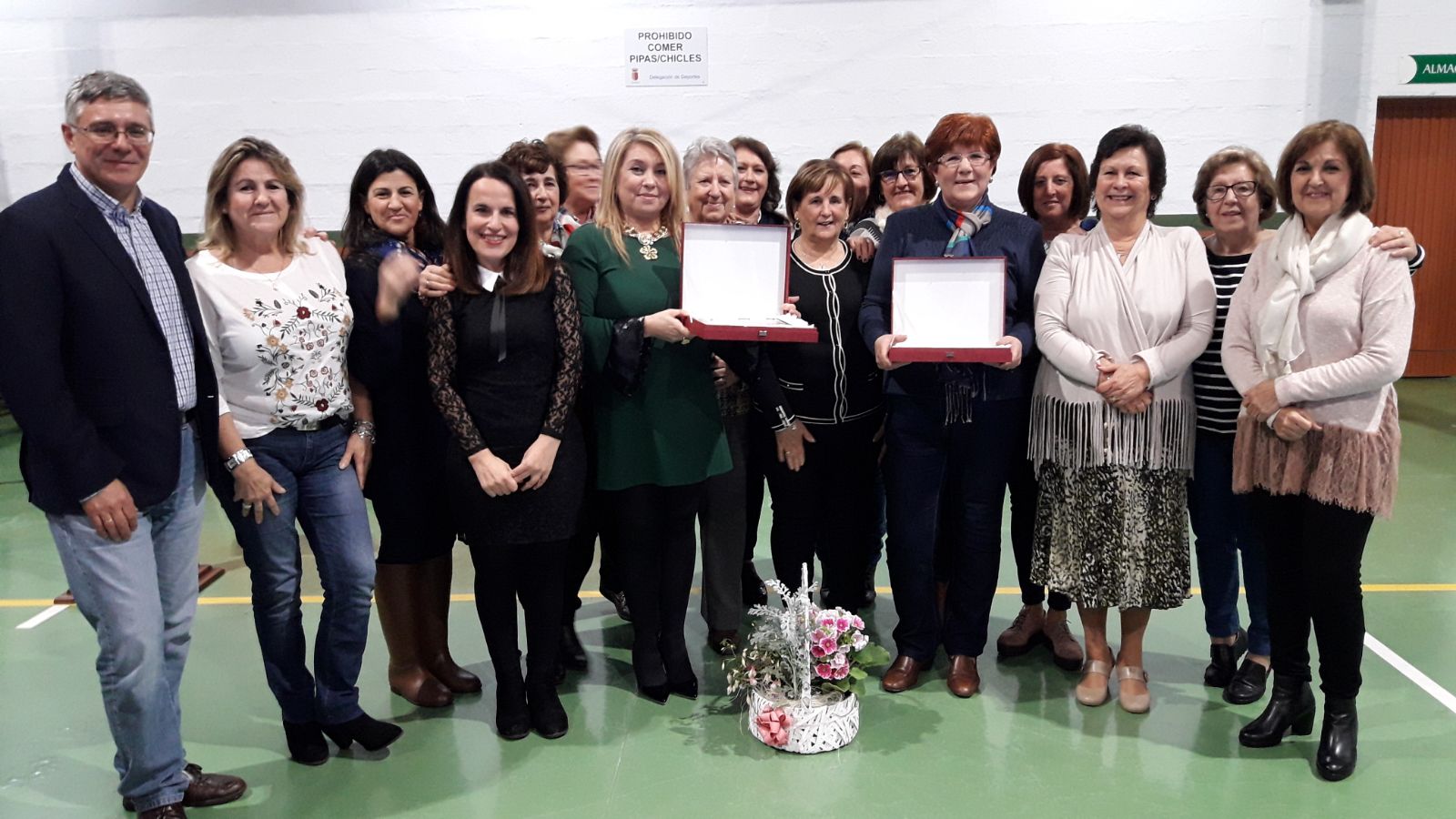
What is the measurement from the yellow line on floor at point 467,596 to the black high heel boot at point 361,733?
124 centimetres

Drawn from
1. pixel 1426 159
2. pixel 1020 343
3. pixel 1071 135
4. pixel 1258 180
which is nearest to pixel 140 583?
pixel 1020 343

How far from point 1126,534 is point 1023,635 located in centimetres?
71

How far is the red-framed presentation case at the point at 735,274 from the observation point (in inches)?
108

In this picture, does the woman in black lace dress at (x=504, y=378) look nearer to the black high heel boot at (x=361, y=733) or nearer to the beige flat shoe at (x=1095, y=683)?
the black high heel boot at (x=361, y=733)

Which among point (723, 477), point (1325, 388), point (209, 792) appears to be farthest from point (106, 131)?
point (1325, 388)

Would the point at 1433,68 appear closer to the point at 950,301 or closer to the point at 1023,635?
the point at 1023,635

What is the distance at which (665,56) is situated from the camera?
701cm

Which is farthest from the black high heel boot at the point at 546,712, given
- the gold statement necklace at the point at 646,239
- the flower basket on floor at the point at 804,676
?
the gold statement necklace at the point at 646,239

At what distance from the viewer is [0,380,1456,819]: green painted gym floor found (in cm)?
252

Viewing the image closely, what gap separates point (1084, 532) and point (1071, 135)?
493cm

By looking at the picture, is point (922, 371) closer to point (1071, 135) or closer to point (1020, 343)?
point (1020, 343)

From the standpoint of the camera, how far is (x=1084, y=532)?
9.51ft

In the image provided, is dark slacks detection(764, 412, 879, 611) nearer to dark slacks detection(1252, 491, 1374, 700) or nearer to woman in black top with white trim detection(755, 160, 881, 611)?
woman in black top with white trim detection(755, 160, 881, 611)

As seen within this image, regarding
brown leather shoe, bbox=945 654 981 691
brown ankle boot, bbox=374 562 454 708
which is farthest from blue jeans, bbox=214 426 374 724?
brown leather shoe, bbox=945 654 981 691
